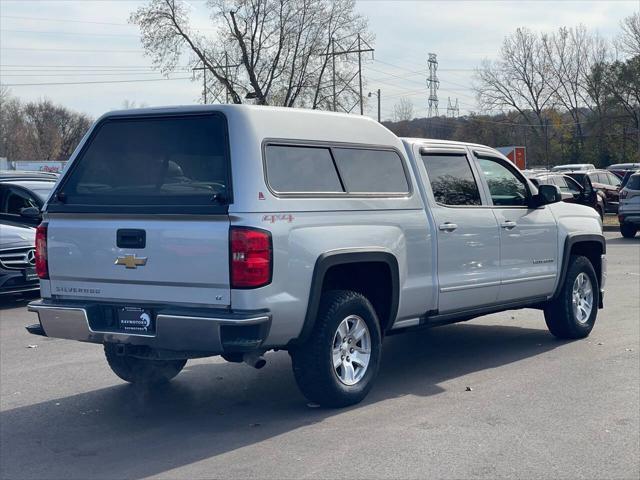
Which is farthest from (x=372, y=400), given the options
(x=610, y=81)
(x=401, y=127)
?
(x=401, y=127)

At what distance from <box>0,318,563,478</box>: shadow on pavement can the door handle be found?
4.11 ft

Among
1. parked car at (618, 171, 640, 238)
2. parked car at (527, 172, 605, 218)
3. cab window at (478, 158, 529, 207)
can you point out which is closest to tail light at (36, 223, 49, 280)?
cab window at (478, 158, 529, 207)

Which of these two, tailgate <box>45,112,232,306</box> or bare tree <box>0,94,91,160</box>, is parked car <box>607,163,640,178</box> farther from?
bare tree <box>0,94,91,160</box>

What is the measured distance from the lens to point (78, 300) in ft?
21.2

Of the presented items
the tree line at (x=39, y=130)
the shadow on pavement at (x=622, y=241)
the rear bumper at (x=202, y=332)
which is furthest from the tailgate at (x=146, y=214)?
the tree line at (x=39, y=130)

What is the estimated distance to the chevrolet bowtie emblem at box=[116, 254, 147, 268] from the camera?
241 inches

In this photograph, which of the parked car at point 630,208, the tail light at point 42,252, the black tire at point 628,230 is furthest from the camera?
the black tire at point 628,230

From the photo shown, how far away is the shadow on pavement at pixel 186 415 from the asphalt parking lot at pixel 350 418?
0.02 m

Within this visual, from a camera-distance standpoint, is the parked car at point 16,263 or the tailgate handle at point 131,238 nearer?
the tailgate handle at point 131,238

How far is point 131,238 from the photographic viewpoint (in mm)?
6156

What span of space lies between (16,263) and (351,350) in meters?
6.75

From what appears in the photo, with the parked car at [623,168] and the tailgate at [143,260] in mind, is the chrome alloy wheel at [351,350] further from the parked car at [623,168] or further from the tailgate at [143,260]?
the parked car at [623,168]

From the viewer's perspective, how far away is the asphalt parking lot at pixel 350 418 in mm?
5457

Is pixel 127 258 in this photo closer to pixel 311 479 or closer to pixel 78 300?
pixel 78 300
